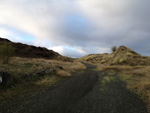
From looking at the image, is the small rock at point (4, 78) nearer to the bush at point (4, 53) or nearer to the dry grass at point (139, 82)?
the bush at point (4, 53)

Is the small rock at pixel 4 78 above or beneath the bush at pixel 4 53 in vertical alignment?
beneath

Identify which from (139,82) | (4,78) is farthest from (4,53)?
(139,82)

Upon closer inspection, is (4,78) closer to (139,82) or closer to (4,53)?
(4,53)

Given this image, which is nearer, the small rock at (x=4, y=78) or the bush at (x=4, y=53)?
the small rock at (x=4, y=78)

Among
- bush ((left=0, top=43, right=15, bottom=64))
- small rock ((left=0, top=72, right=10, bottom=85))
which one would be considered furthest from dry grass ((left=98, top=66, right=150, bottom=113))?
bush ((left=0, top=43, right=15, bottom=64))

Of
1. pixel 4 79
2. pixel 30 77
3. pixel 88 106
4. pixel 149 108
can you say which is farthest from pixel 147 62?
pixel 4 79

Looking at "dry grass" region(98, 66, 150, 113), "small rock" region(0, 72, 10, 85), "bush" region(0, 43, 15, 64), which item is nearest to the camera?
"small rock" region(0, 72, 10, 85)

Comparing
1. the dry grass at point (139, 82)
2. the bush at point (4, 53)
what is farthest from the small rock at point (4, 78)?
the dry grass at point (139, 82)

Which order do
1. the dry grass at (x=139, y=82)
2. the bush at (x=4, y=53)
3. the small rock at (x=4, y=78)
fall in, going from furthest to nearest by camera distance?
the bush at (x=4, y=53) → the dry grass at (x=139, y=82) → the small rock at (x=4, y=78)

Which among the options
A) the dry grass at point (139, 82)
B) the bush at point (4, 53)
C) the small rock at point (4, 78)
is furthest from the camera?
the bush at point (4, 53)

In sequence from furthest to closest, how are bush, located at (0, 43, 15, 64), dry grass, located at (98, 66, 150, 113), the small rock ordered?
1. bush, located at (0, 43, 15, 64)
2. dry grass, located at (98, 66, 150, 113)
3. the small rock

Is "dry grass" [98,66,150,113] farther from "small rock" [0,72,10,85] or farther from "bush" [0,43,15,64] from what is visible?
"bush" [0,43,15,64]

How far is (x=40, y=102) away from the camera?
352 centimetres

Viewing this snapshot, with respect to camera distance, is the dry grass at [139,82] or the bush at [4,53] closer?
the dry grass at [139,82]
